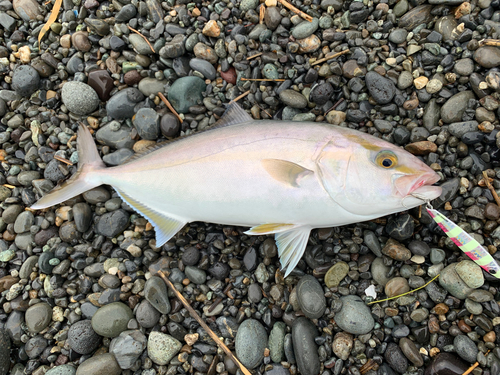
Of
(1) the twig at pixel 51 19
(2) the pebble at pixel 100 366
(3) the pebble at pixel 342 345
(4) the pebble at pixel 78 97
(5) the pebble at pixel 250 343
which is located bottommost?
(3) the pebble at pixel 342 345

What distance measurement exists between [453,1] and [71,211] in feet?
13.4

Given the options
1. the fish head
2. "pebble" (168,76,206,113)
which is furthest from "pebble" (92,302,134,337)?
the fish head

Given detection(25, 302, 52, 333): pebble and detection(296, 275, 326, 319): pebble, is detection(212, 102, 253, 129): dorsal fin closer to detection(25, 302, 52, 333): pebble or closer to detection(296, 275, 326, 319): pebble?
detection(296, 275, 326, 319): pebble

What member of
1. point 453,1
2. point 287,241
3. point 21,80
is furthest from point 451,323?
point 21,80

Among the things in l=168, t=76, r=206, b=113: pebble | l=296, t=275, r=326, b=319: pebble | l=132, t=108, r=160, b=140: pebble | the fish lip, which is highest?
l=168, t=76, r=206, b=113: pebble

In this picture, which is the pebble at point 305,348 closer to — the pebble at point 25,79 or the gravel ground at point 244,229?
the gravel ground at point 244,229

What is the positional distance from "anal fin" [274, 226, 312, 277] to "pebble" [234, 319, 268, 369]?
58 centimetres

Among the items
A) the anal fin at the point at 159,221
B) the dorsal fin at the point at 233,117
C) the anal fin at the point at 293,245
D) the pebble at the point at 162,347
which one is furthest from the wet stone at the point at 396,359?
the dorsal fin at the point at 233,117

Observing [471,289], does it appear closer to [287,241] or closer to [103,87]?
[287,241]

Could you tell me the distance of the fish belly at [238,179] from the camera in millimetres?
2225

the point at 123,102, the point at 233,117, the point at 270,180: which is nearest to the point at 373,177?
the point at 270,180

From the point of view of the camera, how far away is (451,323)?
2.39 m

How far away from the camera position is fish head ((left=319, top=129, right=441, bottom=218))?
207 centimetres

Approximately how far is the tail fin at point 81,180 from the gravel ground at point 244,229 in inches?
10.0
